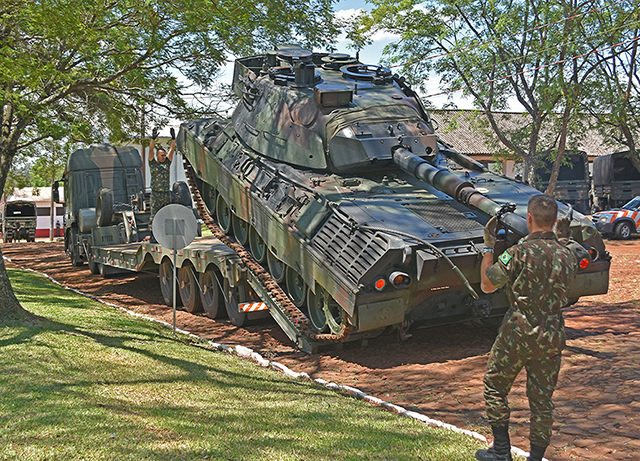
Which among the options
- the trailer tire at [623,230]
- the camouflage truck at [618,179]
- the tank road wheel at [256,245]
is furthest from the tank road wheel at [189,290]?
the camouflage truck at [618,179]

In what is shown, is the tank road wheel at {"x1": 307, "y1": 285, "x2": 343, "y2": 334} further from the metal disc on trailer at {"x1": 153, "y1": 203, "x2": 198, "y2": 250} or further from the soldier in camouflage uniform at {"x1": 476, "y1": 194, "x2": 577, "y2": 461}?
the soldier in camouflage uniform at {"x1": 476, "y1": 194, "x2": 577, "y2": 461}

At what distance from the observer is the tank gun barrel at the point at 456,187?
695cm

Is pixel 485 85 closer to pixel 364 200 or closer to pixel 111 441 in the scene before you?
pixel 364 200

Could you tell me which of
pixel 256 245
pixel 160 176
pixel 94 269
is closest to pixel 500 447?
pixel 256 245

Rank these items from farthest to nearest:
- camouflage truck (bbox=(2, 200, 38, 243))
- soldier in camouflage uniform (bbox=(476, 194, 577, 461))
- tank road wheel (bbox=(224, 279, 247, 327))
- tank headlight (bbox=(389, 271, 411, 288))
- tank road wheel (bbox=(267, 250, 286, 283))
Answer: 1. camouflage truck (bbox=(2, 200, 38, 243))
2. tank road wheel (bbox=(224, 279, 247, 327))
3. tank road wheel (bbox=(267, 250, 286, 283))
4. tank headlight (bbox=(389, 271, 411, 288))
5. soldier in camouflage uniform (bbox=(476, 194, 577, 461))

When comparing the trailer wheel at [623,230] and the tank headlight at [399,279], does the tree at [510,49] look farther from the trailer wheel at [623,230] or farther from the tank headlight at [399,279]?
the tank headlight at [399,279]

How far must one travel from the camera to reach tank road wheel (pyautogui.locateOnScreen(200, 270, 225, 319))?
11.5 metres

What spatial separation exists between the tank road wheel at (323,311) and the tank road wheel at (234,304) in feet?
6.78

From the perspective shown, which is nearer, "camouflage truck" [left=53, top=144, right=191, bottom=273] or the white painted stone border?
the white painted stone border

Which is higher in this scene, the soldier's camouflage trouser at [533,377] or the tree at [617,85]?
the tree at [617,85]

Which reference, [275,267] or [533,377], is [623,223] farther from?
[533,377]

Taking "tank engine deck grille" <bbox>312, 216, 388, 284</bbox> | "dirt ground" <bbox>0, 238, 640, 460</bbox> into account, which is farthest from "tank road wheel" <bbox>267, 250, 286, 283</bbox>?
"tank engine deck grille" <bbox>312, 216, 388, 284</bbox>

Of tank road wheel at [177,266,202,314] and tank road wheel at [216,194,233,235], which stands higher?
tank road wheel at [216,194,233,235]

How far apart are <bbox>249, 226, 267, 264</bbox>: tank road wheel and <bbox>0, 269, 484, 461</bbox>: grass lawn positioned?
273 centimetres
